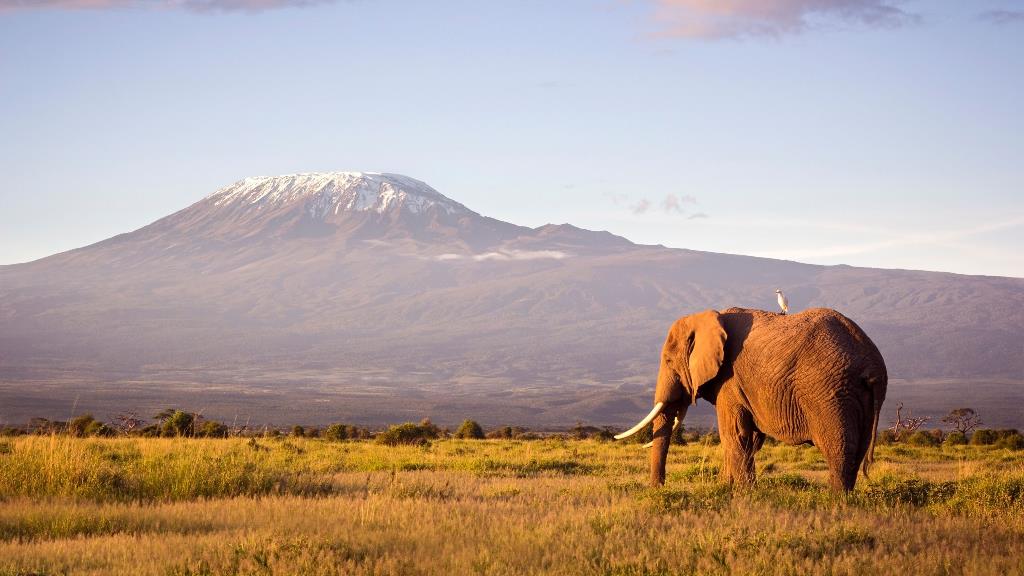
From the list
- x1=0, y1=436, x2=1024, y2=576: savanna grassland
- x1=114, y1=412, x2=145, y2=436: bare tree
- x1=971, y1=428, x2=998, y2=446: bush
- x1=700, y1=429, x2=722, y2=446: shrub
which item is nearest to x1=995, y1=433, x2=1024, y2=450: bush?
x1=971, y1=428, x2=998, y2=446: bush

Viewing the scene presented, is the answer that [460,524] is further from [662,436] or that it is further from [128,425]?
[128,425]

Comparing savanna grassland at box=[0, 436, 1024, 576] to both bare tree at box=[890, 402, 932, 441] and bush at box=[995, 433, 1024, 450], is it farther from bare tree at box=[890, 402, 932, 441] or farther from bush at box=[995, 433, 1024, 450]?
bare tree at box=[890, 402, 932, 441]

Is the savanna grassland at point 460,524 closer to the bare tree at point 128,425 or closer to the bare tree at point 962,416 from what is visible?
the bare tree at point 128,425

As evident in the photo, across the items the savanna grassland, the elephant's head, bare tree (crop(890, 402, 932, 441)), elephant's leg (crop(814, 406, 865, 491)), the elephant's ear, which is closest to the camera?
the savanna grassland

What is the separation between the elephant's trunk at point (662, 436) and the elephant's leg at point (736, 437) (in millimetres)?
1172

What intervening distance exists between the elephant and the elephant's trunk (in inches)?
1.2

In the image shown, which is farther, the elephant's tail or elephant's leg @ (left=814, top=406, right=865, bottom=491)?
the elephant's tail

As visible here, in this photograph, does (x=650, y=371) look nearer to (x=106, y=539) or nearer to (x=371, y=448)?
(x=371, y=448)

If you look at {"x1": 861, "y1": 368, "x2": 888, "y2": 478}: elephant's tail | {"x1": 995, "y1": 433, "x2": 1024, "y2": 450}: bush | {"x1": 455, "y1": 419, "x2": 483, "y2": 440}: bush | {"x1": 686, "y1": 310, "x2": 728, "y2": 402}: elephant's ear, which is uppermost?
{"x1": 686, "y1": 310, "x2": 728, "y2": 402}: elephant's ear

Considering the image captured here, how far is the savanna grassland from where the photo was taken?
356 inches

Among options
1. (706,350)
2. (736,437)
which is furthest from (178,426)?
(736,437)

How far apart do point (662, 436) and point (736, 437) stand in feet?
5.14

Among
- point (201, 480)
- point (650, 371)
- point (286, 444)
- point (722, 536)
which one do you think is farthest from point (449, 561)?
point (650, 371)

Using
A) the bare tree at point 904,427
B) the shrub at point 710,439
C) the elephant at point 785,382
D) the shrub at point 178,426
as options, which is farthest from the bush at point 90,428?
the bare tree at point 904,427
